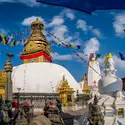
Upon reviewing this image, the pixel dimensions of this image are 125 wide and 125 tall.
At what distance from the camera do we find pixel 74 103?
27.7m

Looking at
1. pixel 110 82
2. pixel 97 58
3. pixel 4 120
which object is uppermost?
pixel 97 58

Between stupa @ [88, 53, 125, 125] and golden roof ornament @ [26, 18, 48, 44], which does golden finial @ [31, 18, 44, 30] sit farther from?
stupa @ [88, 53, 125, 125]

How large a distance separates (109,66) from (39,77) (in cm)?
1152

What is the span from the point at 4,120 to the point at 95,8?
4.31 metres

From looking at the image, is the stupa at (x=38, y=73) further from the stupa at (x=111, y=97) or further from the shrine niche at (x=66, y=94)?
the stupa at (x=111, y=97)

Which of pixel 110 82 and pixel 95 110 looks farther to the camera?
pixel 110 82

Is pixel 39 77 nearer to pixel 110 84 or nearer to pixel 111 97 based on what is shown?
pixel 110 84

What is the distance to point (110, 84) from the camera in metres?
17.9

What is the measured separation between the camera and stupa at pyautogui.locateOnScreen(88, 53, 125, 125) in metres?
15.4

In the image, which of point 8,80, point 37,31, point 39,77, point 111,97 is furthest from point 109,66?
point 37,31

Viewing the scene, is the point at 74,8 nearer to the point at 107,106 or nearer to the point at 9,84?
the point at 107,106

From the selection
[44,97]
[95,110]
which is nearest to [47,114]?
[95,110]

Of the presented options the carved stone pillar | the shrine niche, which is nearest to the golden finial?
the shrine niche

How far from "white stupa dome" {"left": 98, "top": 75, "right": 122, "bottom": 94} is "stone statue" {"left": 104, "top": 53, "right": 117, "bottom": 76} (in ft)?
1.53
